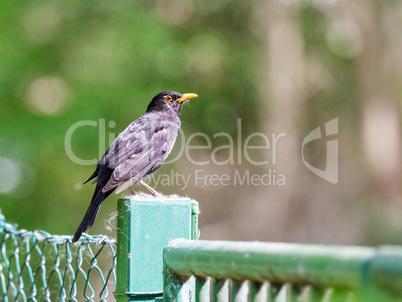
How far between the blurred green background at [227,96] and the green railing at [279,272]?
9.58 m

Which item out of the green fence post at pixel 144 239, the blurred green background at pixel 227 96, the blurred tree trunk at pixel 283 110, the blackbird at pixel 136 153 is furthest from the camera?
the blurred tree trunk at pixel 283 110

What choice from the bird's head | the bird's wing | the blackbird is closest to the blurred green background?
the bird's head

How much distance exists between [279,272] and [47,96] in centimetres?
1098

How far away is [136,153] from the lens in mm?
5023

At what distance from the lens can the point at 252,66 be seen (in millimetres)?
14805

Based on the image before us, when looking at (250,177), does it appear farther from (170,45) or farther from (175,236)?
(175,236)

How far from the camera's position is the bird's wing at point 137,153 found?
465cm

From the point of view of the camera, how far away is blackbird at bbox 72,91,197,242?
4.50m

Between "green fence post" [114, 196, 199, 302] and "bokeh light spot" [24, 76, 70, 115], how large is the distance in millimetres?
9674

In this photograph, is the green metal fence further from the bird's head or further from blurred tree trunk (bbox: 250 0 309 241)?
blurred tree trunk (bbox: 250 0 309 241)

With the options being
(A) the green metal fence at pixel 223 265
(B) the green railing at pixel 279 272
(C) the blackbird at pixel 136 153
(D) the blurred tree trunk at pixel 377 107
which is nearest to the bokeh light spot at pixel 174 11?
(D) the blurred tree trunk at pixel 377 107

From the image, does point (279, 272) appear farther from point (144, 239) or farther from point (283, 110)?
point (283, 110)

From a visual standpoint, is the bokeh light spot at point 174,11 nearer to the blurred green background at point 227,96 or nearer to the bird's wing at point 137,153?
the blurred green background at point 227,96

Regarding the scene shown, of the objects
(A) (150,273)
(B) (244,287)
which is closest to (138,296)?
(A) (150,273)
